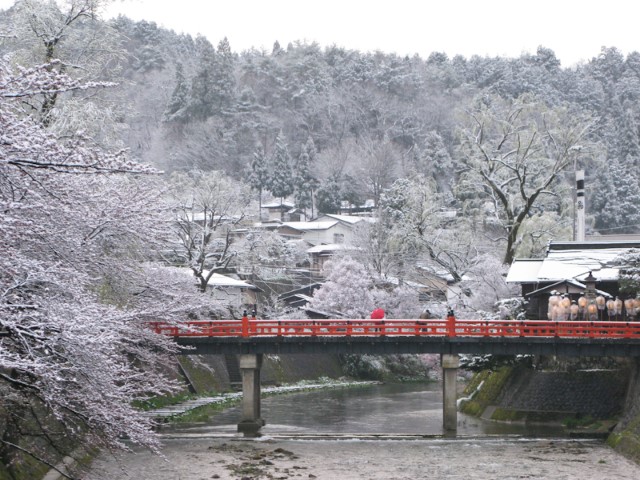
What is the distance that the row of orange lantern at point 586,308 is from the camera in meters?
36.7

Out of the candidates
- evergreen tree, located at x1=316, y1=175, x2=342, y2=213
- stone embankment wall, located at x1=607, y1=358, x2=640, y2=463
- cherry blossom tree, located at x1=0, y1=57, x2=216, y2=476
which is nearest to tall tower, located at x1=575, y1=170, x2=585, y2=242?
stone embankment wall, located at x1=607, y1=358, x2=640, y2=463

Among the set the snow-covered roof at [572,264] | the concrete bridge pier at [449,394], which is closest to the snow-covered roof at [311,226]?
the snow-covered roof at [572,264]

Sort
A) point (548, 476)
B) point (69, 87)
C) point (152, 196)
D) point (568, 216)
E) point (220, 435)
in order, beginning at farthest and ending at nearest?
point (568, 216), point (220, 435), point (152, 196), point (548, 476), point (69, 87)

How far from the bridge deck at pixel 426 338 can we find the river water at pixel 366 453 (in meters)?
3.13

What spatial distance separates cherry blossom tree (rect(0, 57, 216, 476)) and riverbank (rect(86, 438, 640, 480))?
342 cm

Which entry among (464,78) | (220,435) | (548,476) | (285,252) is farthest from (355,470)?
(464,78)

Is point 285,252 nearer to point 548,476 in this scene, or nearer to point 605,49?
point 548,476

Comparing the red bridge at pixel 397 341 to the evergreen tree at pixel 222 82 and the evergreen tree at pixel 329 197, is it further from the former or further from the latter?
the evergreen tree at pixel 222 82

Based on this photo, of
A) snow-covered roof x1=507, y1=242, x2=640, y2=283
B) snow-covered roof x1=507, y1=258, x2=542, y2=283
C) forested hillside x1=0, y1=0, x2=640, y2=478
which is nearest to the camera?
forested hillside x1=0, y1=0, x2=640, y2=478

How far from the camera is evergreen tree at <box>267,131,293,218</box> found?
110 metres

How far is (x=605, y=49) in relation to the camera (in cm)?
15000

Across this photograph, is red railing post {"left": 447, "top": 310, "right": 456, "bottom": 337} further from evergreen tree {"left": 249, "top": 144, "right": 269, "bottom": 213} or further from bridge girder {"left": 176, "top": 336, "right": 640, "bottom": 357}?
evergreen tree {"left": 249, "top": 144, "right": 269, "bottom": 213}

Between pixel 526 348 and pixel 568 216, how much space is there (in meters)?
23.8

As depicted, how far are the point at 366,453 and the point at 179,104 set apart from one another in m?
101
